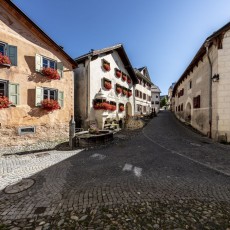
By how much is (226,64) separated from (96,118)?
11.1 metres

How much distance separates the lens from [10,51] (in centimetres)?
852

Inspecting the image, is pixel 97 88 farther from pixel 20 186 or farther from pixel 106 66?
pixel 20 186

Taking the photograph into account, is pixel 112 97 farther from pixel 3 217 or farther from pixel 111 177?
pixel 3 217

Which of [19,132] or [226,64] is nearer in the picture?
[19,132]

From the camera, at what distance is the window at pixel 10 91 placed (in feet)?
27.4

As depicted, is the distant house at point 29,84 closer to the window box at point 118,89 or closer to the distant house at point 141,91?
the window box at point 118,89

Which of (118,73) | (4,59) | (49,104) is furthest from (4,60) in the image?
(118,73)

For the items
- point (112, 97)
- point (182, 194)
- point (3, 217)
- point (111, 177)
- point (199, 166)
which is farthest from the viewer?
point (112, 97)

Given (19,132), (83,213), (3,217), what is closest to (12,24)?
(19,132)

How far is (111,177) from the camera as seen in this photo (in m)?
4.89

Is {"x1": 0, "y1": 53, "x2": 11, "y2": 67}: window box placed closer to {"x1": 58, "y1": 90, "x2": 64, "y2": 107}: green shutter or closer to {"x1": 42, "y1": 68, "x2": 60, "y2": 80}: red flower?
{"x1": 42, "y1": 68, "x2": 60, "y2": 80}: red flower

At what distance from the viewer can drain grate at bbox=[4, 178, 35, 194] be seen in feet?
13.7

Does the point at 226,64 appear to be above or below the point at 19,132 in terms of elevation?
above

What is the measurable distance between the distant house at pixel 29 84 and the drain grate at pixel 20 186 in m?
4.66
